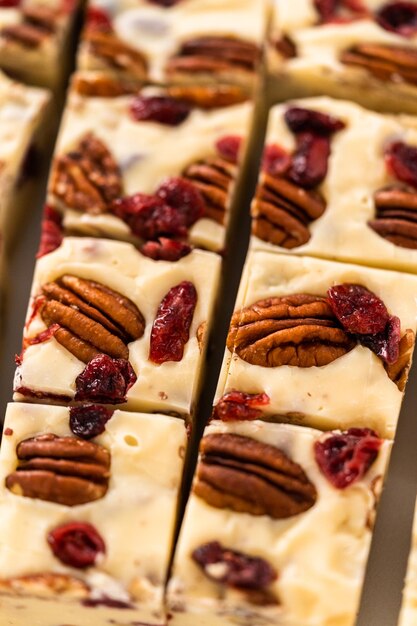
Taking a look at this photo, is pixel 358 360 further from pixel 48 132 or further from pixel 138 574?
pixel 48 132

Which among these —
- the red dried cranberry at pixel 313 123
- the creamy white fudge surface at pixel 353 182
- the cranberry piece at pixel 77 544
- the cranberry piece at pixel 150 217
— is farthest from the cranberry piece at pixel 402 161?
the cranberry piece at pixel 77 544

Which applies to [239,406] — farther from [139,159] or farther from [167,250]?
[139,159]

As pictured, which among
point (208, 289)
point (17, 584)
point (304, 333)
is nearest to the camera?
point (17, 584)

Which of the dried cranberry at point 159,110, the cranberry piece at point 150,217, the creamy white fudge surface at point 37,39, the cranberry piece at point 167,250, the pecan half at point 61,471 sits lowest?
the pecan half at point 61,471

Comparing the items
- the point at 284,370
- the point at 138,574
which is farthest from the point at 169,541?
the point at 284,370

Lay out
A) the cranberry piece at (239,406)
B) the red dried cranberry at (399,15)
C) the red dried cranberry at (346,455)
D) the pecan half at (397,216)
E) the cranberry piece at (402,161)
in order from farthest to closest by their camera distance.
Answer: the red dried cranberry at (399,15) → the cranberry piece at (402,161) → the pecan half at (397,216) → the cranberry piece at (239,406) → the red dried cranberry at (346,455)

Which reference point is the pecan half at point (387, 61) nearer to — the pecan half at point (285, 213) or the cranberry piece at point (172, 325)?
the pecan half at point (285, 213)

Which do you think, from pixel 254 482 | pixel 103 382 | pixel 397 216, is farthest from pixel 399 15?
pixel 254 482
